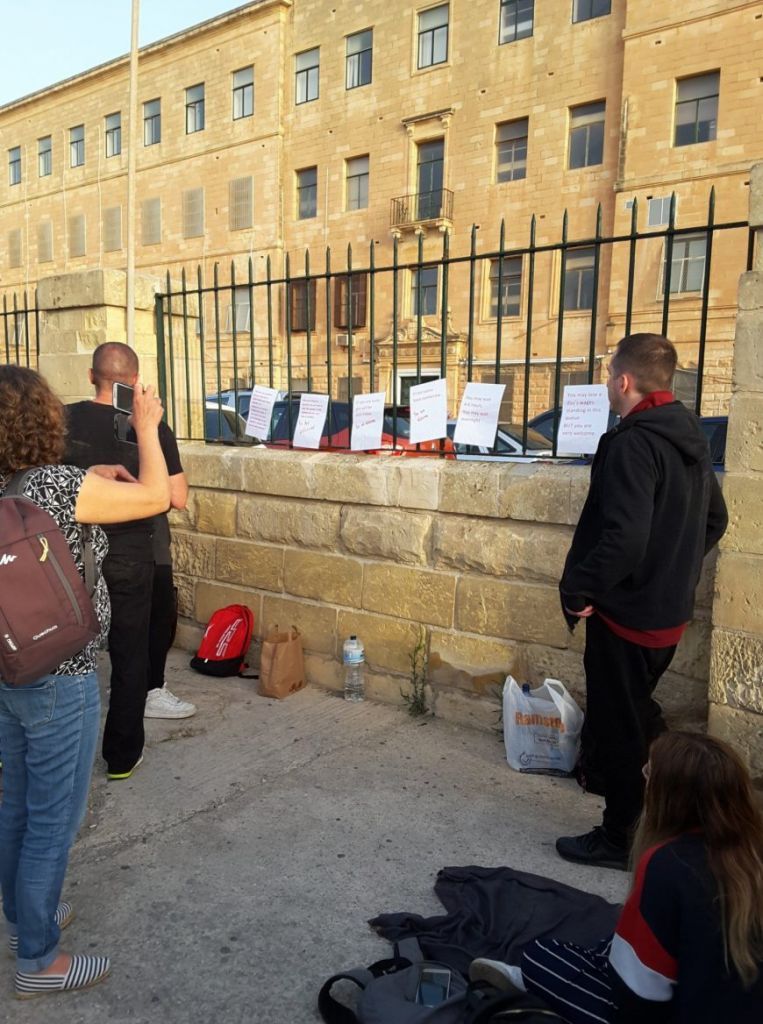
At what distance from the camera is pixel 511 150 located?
72.7ft

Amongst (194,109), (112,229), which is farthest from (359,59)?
(112,229)

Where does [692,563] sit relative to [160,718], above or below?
above

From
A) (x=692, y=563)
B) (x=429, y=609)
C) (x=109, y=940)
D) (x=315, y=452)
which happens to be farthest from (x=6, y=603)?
(x=315, y=452)

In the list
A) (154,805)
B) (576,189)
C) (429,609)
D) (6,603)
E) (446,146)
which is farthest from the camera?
(446,146)

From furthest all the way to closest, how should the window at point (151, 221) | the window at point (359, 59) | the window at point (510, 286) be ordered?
the window at point (151, 221) < the window at point (359, 59) < the window at point (510, 286)

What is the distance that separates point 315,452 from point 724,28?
1972cm

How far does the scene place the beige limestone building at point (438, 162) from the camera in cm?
1848

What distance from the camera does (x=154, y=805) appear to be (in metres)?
3.30

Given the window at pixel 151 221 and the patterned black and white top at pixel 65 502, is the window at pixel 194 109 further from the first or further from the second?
the patterned black and white top at pixel 65 502

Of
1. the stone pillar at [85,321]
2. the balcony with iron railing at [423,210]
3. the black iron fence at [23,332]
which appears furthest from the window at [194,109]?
the stone pillar at [85,321]

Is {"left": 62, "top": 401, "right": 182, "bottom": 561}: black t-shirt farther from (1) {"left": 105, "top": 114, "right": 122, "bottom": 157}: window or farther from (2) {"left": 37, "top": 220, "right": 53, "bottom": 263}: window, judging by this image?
(2) {"left": 37, "top": 220, "right": 53, "bottom": 263}: window

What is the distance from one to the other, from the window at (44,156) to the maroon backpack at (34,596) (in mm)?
37842

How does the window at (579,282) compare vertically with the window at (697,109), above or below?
below

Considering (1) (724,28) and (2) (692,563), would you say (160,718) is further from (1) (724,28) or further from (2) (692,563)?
(1) (724,28)
